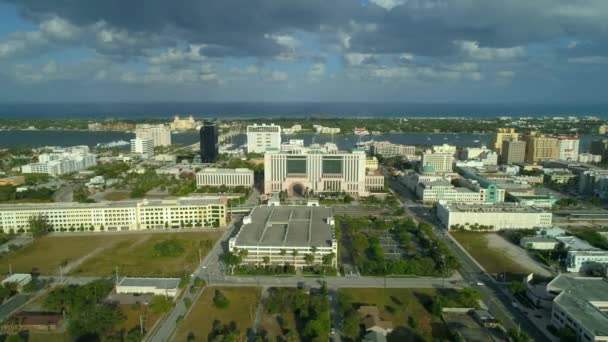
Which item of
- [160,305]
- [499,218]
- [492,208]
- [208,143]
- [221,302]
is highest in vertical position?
Answer: [208,143]

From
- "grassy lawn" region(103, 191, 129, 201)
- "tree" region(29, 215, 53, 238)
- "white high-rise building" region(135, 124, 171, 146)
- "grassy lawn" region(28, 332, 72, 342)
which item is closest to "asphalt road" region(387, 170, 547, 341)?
"grassy lawn" region(28, 332, 72, 342)

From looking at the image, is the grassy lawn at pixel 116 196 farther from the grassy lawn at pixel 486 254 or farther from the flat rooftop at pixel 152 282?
the grassy lawn at pixel 486 254

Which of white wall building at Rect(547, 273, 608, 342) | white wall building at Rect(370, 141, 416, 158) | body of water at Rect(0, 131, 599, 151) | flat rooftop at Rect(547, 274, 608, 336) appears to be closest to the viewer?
white wall building at Rect(547, 273, 608, 342)

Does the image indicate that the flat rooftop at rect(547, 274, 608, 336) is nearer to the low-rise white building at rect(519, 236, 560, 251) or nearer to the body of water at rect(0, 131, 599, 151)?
the low-rise white building at rect(519, 236, 560, 251)

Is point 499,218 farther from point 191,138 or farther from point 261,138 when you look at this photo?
point 191,138

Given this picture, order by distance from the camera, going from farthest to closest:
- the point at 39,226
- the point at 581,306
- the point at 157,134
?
the point at 157,134
the point at 39,226
the point at 581,306

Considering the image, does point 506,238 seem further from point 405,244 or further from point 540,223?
point 405,244

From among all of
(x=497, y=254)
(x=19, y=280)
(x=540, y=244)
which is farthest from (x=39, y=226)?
(x=540, y=244)

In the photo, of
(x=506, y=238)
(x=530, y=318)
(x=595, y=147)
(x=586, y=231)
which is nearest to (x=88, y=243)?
(x=530, y=318)
